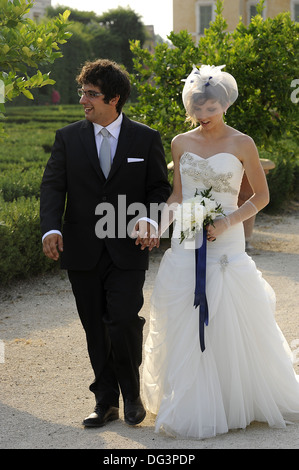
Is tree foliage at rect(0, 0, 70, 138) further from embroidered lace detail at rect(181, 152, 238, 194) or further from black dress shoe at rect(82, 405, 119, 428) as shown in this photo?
black dress shoe at rect(82, 405, 119, 428)

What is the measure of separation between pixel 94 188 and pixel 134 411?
117 cm

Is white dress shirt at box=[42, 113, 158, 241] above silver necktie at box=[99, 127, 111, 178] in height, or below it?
above

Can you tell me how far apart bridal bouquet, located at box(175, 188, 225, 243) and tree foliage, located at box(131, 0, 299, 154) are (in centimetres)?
527

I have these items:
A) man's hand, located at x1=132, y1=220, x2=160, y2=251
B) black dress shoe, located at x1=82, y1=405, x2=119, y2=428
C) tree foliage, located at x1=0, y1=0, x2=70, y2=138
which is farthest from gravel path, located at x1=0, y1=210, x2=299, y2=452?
tree foliage, located at x1=0, y1=0, x2=70, y2=138

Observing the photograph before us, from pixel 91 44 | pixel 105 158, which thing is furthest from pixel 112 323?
pixel 91 44

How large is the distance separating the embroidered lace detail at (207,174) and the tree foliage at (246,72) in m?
5.14

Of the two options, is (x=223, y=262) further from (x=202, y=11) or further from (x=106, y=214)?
(x=202, y=11)

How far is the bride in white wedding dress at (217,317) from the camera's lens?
13.2 feet

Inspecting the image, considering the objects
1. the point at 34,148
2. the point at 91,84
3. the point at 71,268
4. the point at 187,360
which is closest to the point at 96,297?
the point at 71,268

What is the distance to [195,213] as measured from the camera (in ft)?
13.3

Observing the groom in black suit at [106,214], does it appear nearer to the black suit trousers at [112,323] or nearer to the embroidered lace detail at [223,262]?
the black suit trousers at [112,323]

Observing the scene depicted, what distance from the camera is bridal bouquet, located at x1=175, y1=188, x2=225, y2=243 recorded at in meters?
4.07

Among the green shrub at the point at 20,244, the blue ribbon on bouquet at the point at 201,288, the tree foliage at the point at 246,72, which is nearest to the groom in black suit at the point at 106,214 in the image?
the blue ribbon on bouquet at the point at 201,288
